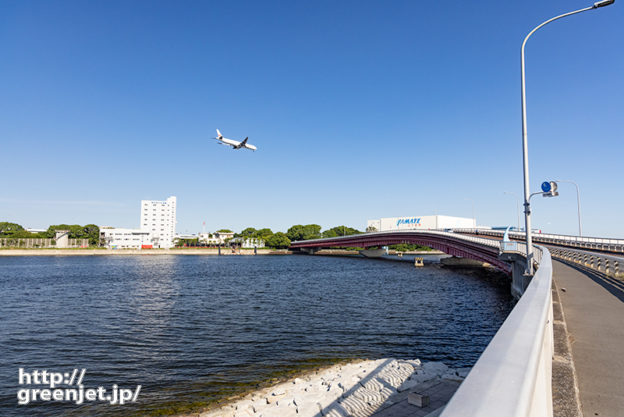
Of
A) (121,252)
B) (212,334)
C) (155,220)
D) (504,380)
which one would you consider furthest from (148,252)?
(504,380)

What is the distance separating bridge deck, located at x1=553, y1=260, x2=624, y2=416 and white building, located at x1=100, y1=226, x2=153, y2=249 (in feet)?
614

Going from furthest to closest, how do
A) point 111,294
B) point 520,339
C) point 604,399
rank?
point 111,294 < point 604,399 < point 520,339

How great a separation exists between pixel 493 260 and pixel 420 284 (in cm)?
1012

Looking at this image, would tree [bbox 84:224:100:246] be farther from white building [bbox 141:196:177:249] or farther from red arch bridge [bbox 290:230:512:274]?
red arch bridge [bbox 290:230:512:274]

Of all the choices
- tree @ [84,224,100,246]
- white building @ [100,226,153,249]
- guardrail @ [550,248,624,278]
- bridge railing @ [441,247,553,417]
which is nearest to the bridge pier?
white building @ [100,226,153,249]

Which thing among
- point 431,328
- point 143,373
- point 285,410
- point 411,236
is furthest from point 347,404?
point 411,236

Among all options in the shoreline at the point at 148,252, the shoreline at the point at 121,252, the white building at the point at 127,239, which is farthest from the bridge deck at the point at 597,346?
the white building at the point at 127,239

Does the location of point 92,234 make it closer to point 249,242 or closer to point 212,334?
point 249,242

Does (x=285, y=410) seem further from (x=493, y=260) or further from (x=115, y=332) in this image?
(x=493, y=260)

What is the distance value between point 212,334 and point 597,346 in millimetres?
21633

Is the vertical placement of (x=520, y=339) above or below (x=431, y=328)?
above

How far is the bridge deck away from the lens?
15.4 feet

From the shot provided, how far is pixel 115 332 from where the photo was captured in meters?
24.8

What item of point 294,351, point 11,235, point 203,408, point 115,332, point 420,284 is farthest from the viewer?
point 11,235
